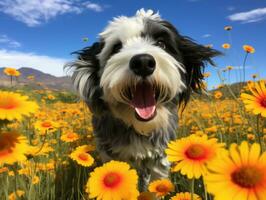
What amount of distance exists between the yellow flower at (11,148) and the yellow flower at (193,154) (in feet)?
1.44

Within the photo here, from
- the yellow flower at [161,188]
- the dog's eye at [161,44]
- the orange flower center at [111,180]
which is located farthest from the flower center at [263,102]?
the dog's eye at [161,44]

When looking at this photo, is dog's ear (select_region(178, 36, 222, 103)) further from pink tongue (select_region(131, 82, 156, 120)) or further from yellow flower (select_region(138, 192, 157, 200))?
yellow flower (select_region(138, 192, 157, 200))

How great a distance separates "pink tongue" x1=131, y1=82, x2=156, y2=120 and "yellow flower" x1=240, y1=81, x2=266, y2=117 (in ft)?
5.31

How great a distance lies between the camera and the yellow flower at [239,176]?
855 millimetres

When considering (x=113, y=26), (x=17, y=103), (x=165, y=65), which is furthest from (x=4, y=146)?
(x=113, y=26)

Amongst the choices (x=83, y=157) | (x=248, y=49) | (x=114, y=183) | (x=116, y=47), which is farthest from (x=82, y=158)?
(x=248, y=49)

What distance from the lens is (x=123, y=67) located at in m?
2.95

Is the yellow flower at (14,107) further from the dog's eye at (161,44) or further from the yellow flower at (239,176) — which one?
the dog's eye at (161,44)

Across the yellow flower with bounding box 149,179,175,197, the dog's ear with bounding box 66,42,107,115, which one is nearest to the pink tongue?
the dog's ear with bounding box 66,42,107,115

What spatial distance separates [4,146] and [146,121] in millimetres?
2123

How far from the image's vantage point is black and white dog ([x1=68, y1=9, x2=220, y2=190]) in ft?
9.81

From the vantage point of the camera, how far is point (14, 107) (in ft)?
3.57

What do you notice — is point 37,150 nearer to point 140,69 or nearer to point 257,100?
point 257,100

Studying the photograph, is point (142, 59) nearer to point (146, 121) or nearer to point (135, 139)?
point (146, 121)
